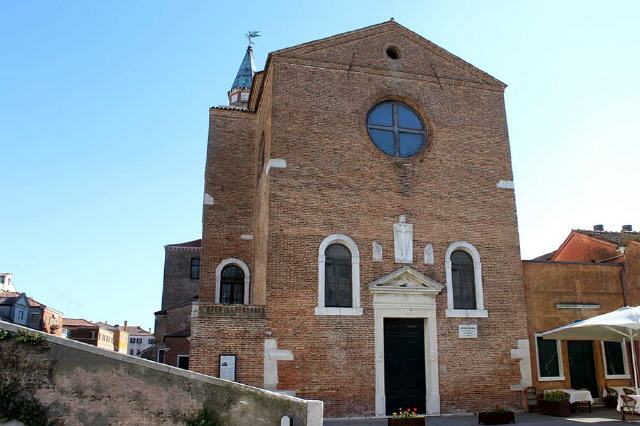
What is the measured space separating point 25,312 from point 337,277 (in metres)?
36.5

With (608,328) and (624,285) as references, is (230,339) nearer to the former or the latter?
(608,328)

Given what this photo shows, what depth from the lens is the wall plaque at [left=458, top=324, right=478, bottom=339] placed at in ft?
50.0

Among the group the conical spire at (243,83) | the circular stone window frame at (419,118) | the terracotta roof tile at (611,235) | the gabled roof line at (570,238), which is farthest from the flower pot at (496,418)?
the conical spire at (243,83)

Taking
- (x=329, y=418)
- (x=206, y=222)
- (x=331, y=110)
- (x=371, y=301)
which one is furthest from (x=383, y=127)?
(x=329, y=418)

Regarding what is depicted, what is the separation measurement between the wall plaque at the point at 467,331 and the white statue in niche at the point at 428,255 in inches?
73.9

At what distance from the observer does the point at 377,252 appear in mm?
15305

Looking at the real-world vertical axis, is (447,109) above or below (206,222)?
above

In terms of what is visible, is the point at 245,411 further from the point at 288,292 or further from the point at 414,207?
the point at 414,207

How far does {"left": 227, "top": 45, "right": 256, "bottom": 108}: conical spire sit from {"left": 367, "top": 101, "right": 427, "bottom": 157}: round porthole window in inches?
865

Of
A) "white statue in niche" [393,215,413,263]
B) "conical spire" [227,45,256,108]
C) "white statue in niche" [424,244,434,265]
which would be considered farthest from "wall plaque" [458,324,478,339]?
"conical spire" [227,45,256,108]

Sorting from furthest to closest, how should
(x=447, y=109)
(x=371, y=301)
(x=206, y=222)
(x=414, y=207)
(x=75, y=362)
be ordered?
(x=206, y=222)
(x=447, y=109)
(x=414, y=207)
(x=371, y=301)
(x=75, y=362)

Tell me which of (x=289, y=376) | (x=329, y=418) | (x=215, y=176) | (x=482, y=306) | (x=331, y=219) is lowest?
(x=329, y=418)

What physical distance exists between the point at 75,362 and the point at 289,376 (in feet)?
18.2

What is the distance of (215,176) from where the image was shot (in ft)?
63.6
